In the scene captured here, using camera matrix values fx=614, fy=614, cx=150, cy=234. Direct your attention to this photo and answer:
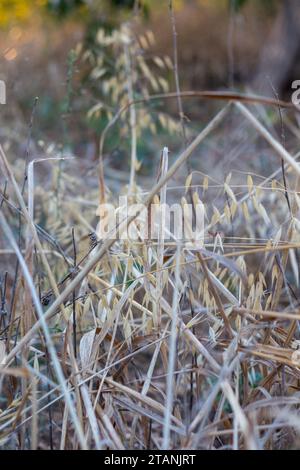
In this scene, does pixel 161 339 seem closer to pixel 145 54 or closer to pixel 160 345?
pixel 160 345

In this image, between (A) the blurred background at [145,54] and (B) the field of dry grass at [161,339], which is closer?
(B) the field of dry grass at [161,339]

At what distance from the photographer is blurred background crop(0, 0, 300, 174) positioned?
2.93 meters

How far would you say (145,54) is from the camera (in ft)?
11.8

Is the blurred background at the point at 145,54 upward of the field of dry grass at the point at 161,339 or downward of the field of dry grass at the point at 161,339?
upward

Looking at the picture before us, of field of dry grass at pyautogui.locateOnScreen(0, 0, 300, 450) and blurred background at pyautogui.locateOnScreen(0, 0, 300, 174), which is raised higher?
blurred background at pyautogui.locateOnScreen(0, 0, 300, 174)

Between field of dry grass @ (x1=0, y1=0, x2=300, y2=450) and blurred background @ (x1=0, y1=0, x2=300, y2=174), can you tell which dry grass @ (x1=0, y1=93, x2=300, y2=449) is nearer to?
field of dry grass @ (x1=0, y1=0, x2=300, y2=450)

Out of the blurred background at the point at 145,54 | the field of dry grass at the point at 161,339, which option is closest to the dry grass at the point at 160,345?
the field of dry grass at the point at 161,339

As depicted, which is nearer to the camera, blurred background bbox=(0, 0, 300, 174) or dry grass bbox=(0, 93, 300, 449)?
dry grass bbox=(0, 93, 300, 449)

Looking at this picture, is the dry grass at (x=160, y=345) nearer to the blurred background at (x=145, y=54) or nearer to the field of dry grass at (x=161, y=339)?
the field of dry grass at (x=161, y=339)

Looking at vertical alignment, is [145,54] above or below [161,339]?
above

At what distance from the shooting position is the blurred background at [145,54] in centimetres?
293


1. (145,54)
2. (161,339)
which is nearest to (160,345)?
(161,339)

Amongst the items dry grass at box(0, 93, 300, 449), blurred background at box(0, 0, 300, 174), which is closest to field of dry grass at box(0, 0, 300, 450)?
dry grass at box(0, 93, 300, 449)
